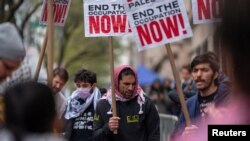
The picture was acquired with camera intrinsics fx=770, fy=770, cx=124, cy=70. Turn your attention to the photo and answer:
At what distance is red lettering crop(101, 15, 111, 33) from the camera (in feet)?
27.0

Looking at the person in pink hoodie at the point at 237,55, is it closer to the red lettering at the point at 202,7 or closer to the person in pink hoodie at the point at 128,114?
the red lettering at the point at 202,7

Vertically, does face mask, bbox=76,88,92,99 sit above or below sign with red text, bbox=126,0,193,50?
below

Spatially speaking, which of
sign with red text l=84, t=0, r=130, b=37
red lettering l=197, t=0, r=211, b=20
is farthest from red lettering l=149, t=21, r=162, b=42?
sign with red text l=84, t=0, r=130, b=37

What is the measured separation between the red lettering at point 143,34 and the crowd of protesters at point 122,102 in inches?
24.9

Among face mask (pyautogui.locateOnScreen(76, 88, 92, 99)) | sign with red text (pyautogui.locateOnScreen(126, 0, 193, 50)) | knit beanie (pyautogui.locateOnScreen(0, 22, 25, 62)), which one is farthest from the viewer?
face mask (pyautogui.locateOnScreen(76, 88, 92, 99))

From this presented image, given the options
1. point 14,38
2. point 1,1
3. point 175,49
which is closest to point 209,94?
point 14,38

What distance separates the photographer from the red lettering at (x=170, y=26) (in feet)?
23.0

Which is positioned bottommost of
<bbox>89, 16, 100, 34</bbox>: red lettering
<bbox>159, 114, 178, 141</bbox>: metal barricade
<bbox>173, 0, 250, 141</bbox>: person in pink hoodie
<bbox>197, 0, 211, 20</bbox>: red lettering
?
<bbox>159, 114, 178, 141</bbox>: metal barricade

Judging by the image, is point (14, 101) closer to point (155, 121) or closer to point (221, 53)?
point (221, 53)

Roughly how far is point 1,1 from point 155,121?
1052cm

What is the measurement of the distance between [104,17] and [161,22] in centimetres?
139

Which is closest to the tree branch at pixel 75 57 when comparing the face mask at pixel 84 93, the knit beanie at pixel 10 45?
the face mask at pixel 84 93

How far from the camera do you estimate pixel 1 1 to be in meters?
18.0

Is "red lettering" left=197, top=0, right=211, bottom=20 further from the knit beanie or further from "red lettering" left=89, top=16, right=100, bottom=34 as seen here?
the knit beanie
